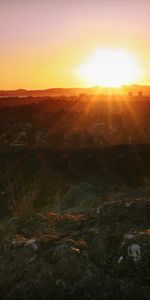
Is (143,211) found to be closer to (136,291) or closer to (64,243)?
(64,243)

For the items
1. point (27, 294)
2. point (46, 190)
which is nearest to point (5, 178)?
point (46, 190)

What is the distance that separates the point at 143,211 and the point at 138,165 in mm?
9959

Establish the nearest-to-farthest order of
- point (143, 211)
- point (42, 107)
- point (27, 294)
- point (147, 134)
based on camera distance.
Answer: point (27, 294) → point (143, 211) → point (147, 134) → point (42, 107)

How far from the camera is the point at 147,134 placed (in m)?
31.2

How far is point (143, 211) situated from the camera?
26.2 feet

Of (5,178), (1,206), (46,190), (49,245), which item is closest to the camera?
(49,245)

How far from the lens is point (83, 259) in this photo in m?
6.42

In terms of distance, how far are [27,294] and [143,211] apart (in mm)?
3236

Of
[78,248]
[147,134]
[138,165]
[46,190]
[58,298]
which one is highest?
[147,134]

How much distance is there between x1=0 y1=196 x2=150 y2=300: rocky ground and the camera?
5.80 meters

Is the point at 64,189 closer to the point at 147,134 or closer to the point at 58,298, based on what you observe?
the point at 58,298

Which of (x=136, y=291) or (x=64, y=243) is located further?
(x=64, y=243)

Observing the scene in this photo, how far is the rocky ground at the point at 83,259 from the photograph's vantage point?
228 inches

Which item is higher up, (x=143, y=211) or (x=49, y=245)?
(x=143, y=211)
